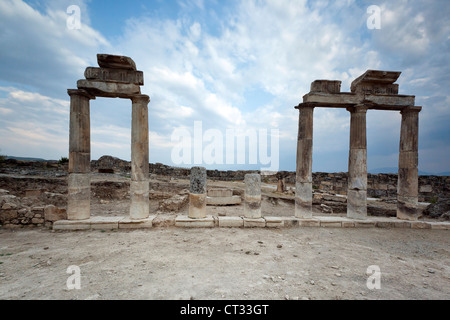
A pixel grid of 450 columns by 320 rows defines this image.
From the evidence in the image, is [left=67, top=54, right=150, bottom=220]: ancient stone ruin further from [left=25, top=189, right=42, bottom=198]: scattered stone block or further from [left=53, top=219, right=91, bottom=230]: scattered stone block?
[left=25, top=189, right=42, bottom=198]: scattered stone block

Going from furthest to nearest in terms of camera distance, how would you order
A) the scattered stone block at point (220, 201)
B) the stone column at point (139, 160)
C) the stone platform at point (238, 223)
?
the scattered stone block at point (220, 201) < the stone column at point (139, 160) < the stone platform at point (238, 223)

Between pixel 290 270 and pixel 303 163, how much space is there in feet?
15.3

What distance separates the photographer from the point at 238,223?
695 centimetres

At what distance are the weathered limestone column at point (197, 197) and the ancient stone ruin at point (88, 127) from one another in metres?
1.66

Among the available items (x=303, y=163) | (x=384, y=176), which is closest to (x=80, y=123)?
(x=303, y=163)

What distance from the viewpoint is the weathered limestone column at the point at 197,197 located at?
702 centimetres

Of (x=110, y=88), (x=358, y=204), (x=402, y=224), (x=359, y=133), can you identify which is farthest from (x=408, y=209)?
(x=110, y=88)

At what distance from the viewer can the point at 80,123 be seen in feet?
22.2

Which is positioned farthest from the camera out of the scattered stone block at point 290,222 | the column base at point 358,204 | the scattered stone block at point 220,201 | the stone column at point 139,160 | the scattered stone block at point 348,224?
the scattered stone block at point 220,201

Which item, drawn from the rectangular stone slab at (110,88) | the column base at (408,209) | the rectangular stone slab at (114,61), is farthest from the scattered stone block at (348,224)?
the rectangular stone slab at (114,61)

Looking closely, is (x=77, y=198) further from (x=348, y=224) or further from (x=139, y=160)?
(x=348, y=224)

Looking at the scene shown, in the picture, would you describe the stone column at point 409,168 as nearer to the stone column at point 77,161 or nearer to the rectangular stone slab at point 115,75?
the rectangular stone slab at point 115,75

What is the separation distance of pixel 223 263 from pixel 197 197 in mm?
3170
